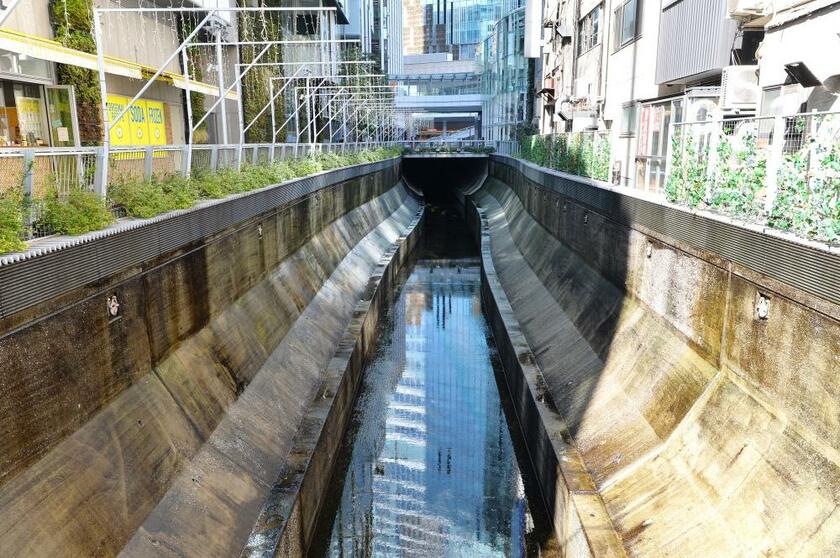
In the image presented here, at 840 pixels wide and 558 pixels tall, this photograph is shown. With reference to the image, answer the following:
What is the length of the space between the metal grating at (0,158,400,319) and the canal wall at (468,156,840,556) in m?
5.69

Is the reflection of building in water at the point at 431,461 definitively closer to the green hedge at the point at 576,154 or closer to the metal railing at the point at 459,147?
the green hedge at the point at 576,154

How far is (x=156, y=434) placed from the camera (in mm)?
7527

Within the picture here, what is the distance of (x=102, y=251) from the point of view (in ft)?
23.1

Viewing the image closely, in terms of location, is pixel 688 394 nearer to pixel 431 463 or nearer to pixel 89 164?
pixel 431 463

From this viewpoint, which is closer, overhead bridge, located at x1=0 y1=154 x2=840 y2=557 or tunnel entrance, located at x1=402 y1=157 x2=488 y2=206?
overhead bridge, located at x1=0 y1=154 x2=840 y2=557

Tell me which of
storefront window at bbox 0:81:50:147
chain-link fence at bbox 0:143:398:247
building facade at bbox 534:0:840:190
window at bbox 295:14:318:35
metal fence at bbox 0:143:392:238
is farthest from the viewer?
window at bbox 295:14:318:35

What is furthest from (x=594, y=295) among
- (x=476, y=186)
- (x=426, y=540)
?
(x=476, y=186)

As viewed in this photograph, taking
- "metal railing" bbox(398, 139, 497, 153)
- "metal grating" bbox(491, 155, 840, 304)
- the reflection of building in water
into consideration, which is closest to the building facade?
"metal grating" bbox(491, 155, 840, 304)

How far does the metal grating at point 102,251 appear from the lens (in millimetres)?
5645

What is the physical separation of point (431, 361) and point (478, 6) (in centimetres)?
14900

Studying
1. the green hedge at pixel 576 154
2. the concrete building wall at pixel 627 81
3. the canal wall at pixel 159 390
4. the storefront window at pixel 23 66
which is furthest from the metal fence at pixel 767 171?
the storefront window at pixel 23 66

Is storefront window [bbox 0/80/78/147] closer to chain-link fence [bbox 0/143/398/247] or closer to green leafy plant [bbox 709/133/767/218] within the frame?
chain-link fence [bbox 0/143/398/247]

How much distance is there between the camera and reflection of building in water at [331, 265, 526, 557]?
372 inches

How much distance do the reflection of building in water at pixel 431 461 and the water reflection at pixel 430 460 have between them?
0.06ft
